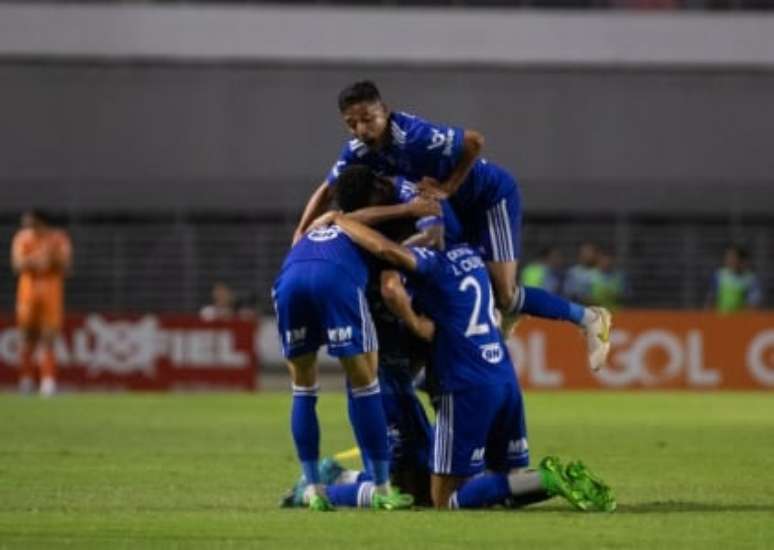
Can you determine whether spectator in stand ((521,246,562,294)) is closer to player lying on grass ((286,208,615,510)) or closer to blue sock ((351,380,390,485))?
player lying on grass ((286,208,615,510))

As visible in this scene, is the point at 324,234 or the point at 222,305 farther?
the point at 222,305

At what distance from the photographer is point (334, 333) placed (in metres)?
12.0

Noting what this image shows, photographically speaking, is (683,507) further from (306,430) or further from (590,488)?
(306,430)

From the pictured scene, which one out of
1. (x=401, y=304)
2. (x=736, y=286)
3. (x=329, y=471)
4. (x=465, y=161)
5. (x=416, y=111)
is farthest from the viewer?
(x=416, y=111)

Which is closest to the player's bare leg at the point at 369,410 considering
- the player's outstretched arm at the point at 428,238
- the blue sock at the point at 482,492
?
the blue sock at the point at 482,492

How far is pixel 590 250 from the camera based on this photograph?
32812 millimetres

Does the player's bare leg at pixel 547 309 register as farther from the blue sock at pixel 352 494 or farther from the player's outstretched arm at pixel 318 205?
the blue sock at pixel 352 494

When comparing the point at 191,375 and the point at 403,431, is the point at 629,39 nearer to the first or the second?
the point at 191,375

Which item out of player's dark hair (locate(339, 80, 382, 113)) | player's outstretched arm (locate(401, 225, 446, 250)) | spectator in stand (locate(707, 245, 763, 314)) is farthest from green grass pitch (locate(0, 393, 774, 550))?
spectator in stand (locate(707, 245, 763, 314))

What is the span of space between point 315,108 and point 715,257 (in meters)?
6.89

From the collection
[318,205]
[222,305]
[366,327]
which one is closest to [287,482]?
[318,205]

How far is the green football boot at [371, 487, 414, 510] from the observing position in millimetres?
12266

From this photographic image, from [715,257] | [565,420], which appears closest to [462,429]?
[565,420]

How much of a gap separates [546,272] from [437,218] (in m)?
20.6
